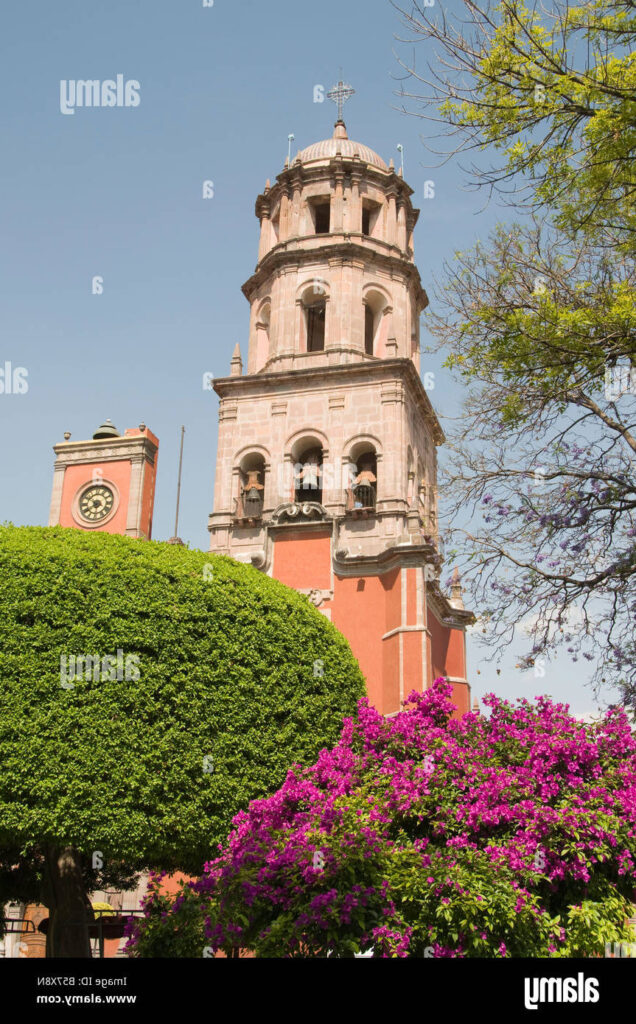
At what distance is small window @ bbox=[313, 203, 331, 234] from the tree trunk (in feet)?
79.0

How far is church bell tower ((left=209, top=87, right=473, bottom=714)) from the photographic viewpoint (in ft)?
90.2

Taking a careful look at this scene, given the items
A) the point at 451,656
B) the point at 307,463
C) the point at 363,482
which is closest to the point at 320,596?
the point at 363,482

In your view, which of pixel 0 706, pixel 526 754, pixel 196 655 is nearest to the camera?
pixel 526 754

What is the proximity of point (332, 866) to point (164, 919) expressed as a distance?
11.8ft

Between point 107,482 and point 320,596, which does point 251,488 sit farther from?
point 107,482

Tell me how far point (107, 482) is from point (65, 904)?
18126 millimetres

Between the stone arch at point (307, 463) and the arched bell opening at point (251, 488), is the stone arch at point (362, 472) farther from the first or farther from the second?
the arched bell opening at point (251, 488)

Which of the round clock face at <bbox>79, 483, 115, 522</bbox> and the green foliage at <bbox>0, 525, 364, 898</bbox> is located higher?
the round clock face at <bbox>79, 483, 115, 522</bbox>

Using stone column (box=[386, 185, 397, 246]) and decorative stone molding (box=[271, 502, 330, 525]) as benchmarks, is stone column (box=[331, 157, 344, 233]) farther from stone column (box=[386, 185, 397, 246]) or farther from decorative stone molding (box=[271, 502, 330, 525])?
decorative stone molding (box=[271, 502, 330, 525])

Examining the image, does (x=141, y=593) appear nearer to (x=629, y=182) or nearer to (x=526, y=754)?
(x=526, y=754)

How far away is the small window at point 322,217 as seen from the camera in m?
34.8

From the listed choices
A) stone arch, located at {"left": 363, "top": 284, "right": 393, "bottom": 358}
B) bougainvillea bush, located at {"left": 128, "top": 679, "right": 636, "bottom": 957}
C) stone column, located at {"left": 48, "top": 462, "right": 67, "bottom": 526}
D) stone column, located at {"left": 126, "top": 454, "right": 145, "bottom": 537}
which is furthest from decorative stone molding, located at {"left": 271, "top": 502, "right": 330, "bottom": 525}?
bougainvillea bush, located at {"left": 128, "top": 679, "right": 636, "bottom": 957}

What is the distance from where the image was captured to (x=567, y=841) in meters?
11.6

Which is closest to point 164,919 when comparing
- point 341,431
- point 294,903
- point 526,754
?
point 294,903
